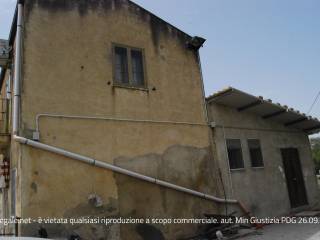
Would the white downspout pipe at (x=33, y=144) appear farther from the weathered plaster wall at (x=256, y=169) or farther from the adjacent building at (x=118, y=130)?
the weathered plaster wall at (x=256, y=169)

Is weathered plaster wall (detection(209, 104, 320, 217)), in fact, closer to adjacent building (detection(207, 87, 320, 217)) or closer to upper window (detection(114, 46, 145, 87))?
adjacent building (detection(207, 87, 320, 217))

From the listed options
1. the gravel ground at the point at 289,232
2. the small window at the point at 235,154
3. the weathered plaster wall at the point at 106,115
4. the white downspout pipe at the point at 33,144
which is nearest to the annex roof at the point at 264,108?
the weathered plaster wall at the point at 106,115

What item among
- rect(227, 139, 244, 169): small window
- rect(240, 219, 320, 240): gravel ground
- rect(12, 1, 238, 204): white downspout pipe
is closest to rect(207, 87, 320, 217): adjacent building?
rect(227, 139, 244, 169): small window

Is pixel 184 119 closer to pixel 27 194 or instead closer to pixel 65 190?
pixel 65 190

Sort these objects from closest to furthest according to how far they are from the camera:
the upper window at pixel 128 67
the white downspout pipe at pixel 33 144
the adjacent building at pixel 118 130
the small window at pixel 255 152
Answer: the white downspout pipe at pixel 33 144 < the adjacent building at pixel 118 130 < the upper window at pixel 128 67 < the small window at pixel 255 152

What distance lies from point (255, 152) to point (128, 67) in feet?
18.0

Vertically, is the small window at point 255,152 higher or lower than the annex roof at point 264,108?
lower

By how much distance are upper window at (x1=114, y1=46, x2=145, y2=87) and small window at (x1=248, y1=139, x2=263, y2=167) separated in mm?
4596

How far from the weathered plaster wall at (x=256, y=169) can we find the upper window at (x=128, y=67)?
271cm

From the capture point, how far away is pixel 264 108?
36.3 feet

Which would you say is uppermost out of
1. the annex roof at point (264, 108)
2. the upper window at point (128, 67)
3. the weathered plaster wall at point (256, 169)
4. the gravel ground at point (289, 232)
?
the upper window at point (128, 67)

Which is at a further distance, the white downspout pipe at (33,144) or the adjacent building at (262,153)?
the adjacent building at (262,153)

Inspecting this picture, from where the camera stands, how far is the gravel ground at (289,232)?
7.82 metres

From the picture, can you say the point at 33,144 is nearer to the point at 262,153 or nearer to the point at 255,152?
the point at 255,152
